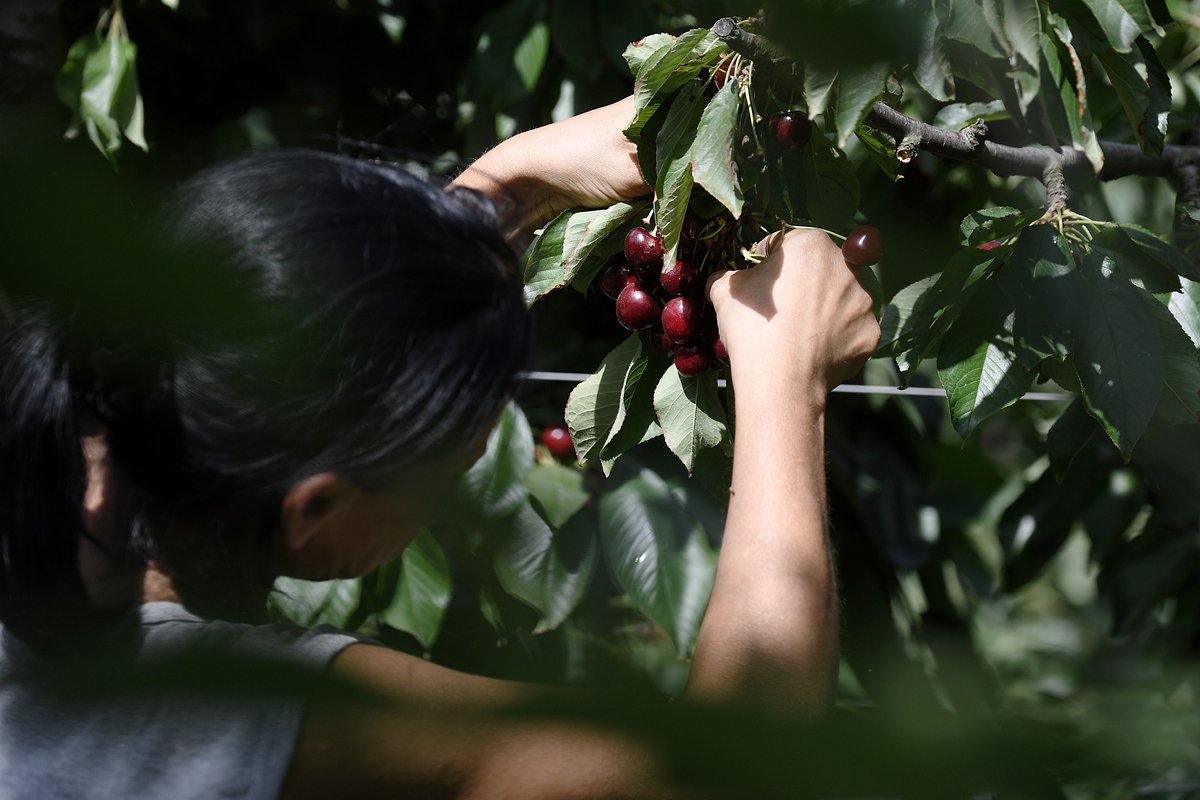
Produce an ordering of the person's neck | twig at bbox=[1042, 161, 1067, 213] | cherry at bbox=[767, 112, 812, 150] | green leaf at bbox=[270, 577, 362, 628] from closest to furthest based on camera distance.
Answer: the person's neck → cherry at bbox=[767, 112, 812, 150] → twig at bbox=[1042, 161, 1067, 213] → green leaf at bbox=[270, 577, 362, 628]

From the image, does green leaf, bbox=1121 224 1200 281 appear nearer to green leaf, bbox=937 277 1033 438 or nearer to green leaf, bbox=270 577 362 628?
green leaf, bbox=937 277 1033 438

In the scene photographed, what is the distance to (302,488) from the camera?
2.27 feet

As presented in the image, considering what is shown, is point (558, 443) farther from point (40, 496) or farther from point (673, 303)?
point (40, 496)

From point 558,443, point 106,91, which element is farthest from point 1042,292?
point 106,91

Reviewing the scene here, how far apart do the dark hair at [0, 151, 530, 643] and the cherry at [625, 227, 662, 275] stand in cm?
20

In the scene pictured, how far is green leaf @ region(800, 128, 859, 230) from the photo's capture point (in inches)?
36.6

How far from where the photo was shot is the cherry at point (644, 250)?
2.98ft

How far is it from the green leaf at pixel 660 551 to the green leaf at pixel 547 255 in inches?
22.7

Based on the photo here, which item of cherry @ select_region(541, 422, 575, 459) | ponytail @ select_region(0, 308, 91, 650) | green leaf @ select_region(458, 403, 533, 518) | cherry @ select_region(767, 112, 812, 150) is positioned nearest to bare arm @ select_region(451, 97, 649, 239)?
cherry @ select_region(767, 112, 812, 150)

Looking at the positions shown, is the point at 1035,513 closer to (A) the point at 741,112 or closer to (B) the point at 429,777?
(A) the point at 741,112

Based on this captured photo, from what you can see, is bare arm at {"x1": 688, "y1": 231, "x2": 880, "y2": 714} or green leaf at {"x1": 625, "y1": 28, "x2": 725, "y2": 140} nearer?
bare arm at {"x1": 688, "y1": 231, "x2": 880, "y2": 714}

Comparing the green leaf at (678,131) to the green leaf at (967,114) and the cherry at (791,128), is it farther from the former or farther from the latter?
the green leaf at (967,114)

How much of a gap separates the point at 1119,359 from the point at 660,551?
2.38ft

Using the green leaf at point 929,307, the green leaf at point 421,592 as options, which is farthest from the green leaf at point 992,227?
the green leaf at point 421,592
